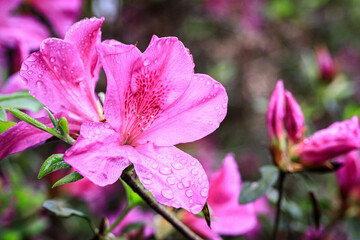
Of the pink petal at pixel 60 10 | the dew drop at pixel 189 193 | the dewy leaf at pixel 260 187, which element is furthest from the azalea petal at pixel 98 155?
the pink petal at pixel 60 10

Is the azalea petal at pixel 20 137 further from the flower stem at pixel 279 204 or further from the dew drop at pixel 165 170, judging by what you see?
the flower stem at pixel 279 204

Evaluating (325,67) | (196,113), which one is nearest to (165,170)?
(196,113)

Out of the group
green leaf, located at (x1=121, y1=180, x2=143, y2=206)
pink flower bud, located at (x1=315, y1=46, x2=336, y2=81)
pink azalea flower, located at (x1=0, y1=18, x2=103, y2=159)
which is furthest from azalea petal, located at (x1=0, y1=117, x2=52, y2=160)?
pink flower bud, located at (x1=315, y1=46, x2=336, y2=81)

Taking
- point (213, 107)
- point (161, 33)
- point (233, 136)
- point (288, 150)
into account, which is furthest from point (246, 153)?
point (213, 107)

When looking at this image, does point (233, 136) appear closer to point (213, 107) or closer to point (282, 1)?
point (282, 1)

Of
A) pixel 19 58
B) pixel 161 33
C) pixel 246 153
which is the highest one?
pixel 19 58

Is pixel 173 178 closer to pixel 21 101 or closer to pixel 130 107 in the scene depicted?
pixel 130 107
